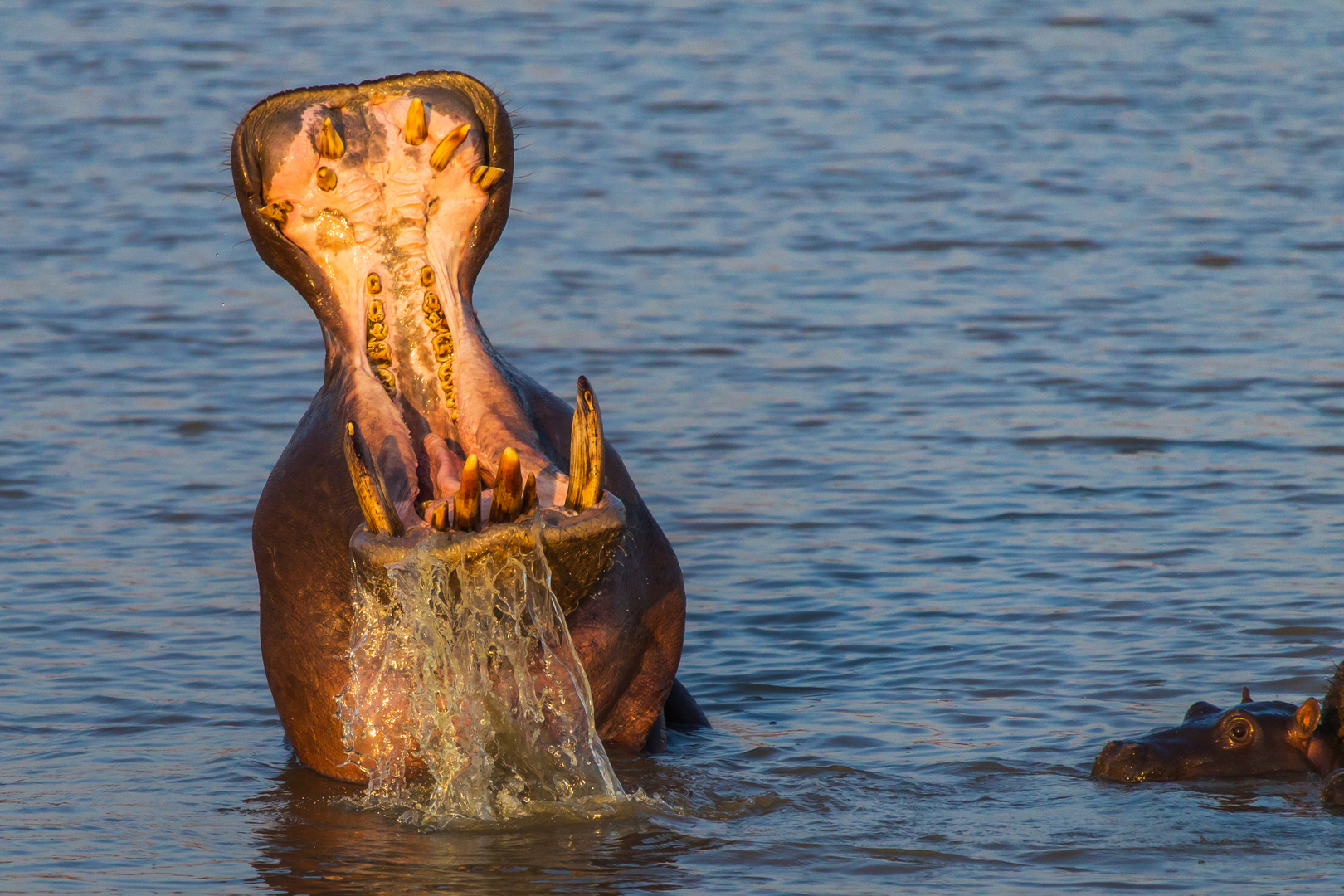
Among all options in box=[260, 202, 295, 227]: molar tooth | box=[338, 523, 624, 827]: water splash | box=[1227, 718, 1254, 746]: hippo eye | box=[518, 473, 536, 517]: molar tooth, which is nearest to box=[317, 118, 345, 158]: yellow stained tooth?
box=[260, 202, 295, 227]: molar tooth

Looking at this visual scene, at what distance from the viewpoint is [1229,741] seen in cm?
593

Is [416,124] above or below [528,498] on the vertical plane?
above

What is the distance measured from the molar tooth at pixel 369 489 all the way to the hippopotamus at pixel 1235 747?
223 cm

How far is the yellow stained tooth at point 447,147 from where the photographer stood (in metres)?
5.55

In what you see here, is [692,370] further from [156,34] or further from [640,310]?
[156,34]

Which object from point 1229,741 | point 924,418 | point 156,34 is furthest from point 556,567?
point 156,34

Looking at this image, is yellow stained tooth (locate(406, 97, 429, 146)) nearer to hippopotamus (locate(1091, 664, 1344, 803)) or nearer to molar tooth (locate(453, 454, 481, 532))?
molar tooth (locate(453, 454, 481, 532))

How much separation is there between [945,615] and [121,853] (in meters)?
3.16

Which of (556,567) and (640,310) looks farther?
(640,310)

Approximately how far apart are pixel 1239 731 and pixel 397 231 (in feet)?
8.68

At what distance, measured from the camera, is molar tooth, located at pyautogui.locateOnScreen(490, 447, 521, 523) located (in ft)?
15.2

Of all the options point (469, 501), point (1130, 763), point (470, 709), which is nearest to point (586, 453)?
point (469, 501)

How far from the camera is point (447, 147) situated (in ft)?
18.3

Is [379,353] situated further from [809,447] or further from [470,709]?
[809,447]
